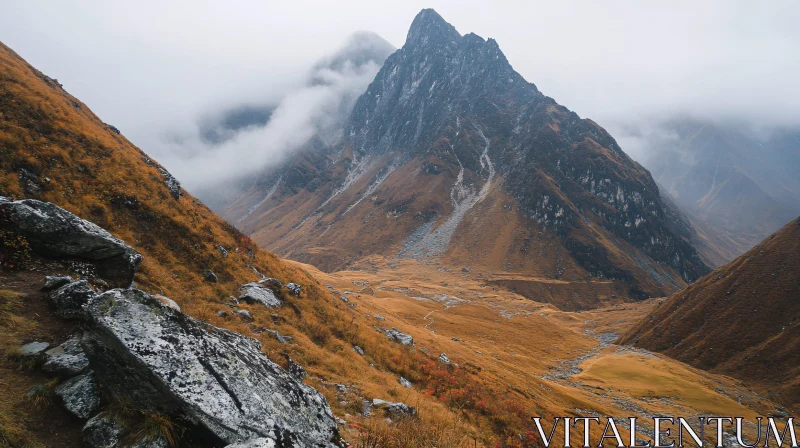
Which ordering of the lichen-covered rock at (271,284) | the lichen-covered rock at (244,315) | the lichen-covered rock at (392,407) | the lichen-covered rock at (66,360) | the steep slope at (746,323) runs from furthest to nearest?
1. the steep slope at (746,323)
2. the lichen-covered rock at (271,284)
3. the lichen-covered rock at (244,315)
4. the lichen-covered rock at (392,407)
5. the lichen-covered rock at (66,360)

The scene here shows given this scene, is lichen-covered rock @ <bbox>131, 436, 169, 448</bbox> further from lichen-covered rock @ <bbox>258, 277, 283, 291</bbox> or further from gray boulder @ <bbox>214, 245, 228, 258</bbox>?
gray boulder @ <bbox>214, 245, 228, 258</bbox>

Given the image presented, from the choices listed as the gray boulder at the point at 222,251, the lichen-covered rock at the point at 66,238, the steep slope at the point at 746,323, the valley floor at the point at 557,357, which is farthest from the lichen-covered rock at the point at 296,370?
the steep slope at the point at 746,323

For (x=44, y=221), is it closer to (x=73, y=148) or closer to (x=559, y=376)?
(x=73, y=148)

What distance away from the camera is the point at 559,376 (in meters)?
66.0

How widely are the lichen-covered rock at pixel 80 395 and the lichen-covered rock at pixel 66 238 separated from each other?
694cm

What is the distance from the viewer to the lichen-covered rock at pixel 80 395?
6430mm

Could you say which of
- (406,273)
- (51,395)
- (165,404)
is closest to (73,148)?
(51,395)

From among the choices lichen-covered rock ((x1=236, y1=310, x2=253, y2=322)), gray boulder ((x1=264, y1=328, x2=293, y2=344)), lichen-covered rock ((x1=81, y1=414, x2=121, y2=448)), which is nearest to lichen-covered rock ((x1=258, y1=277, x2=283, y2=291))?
lichen-covered rock ((x1=236, y1=310, x2=253, y2=322))

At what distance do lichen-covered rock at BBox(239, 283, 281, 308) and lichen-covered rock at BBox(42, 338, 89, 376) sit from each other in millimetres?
13547

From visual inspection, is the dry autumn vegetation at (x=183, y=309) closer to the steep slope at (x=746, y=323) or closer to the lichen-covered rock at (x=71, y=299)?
the lichen-covered rock at (x=71, y=299)

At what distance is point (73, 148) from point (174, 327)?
2629cm

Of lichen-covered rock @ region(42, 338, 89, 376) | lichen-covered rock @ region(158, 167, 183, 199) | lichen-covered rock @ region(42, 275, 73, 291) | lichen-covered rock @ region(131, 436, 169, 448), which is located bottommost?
lichen-covered rock @ region(131, 436, 169, 448)

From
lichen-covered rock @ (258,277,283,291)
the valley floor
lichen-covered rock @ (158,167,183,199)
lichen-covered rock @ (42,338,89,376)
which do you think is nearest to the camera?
lichen-covered rock @ (42,338,89,376)

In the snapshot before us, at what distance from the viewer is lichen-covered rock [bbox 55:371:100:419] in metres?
6.43
